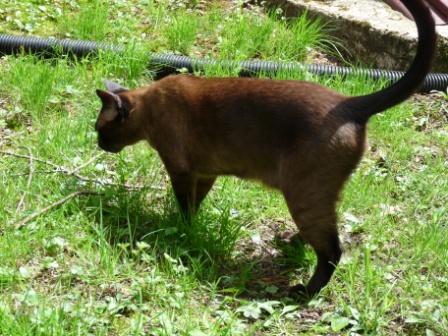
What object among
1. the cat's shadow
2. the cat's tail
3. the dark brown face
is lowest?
the cat's shadow

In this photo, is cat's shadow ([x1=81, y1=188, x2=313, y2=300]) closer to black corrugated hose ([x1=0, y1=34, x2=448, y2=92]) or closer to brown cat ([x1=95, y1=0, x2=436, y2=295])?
brown cat ([x1=95, y1=0, x2=436, y2=295])

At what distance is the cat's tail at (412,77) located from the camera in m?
3.02

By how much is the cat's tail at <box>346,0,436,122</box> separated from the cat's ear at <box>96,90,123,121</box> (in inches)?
48.1

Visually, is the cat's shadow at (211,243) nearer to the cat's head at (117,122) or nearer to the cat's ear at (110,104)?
the cat's head at (117,122)

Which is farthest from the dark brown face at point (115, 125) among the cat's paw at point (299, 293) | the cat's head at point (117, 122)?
the cat's paw at point (299, 293)

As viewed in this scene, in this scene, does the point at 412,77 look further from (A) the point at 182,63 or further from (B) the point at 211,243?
(A) the point at 182,63

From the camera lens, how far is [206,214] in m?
3.73

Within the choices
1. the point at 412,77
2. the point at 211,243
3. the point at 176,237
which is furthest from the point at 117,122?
the point at 412,77

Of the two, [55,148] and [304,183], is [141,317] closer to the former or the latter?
[304,183]

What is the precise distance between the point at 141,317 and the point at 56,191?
1.07 metres

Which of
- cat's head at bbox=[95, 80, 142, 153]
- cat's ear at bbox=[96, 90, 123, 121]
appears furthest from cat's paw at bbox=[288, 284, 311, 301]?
cat's ear at bbox=[96, 90, 123, 121]

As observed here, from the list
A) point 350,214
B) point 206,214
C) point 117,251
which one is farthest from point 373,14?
point 117,251

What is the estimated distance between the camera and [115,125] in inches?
154

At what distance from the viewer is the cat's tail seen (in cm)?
302
